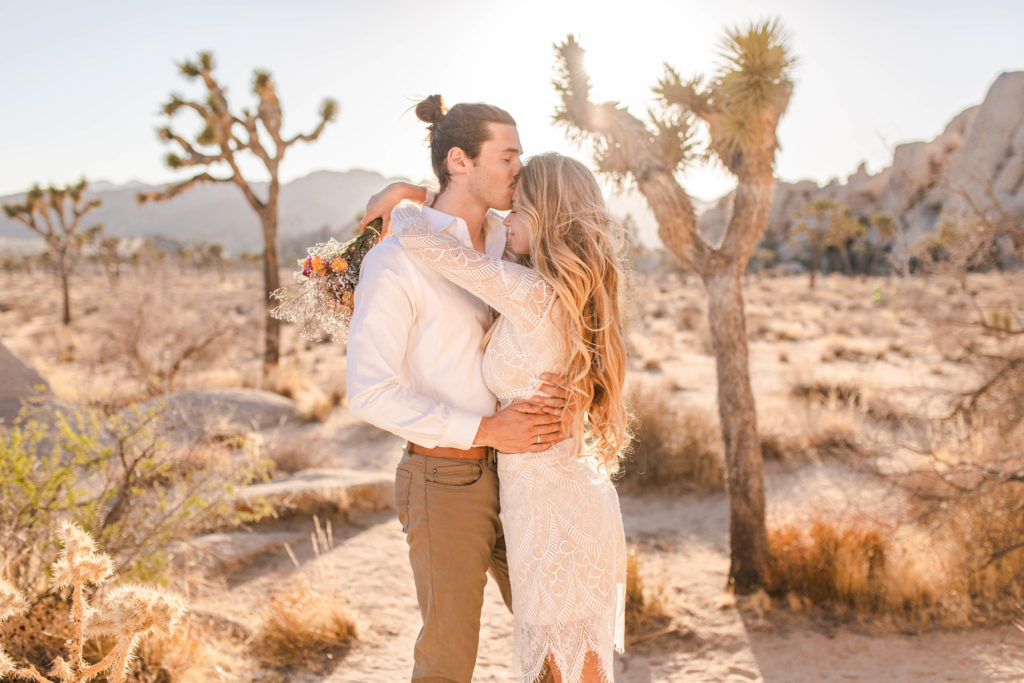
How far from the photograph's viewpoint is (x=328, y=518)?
6477 mm

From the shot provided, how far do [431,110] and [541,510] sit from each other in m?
1.52

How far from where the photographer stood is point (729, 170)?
4.47m

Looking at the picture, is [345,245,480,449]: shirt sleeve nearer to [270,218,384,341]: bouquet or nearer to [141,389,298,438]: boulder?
[270,218,384,341]: bouquet

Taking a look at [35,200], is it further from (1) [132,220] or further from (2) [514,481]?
(1) [132,220]

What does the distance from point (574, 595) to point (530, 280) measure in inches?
38.2

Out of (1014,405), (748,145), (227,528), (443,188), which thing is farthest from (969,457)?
(227,528)

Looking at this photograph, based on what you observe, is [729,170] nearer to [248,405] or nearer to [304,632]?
[304,632]

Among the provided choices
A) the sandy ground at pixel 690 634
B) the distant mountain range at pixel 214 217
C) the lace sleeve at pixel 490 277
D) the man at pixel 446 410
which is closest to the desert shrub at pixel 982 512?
the sandy ground at pixel 690 634

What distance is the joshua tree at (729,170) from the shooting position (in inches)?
166

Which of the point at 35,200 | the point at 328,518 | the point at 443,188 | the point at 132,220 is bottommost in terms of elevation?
the point at 328,518

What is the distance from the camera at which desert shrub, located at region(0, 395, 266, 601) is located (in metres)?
3.39

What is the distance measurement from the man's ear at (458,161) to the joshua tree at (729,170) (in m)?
2.20

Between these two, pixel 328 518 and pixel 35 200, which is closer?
pixel 328 518

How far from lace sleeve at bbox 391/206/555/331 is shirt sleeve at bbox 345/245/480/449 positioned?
0.11 m
